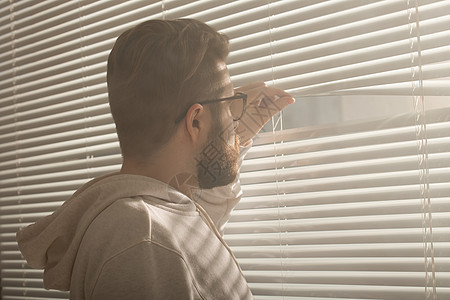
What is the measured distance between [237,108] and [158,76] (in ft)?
0.57

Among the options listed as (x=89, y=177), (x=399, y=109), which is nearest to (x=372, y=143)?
(x=399, y=109)

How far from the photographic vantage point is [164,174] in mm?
991

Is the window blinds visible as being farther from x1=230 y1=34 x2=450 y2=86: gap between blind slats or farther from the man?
the man

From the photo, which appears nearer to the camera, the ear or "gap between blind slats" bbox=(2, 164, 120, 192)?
the ear

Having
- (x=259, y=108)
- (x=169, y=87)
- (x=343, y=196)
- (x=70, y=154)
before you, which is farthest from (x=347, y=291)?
(x=70, y=154)

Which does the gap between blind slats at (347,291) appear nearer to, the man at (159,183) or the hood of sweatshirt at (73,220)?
the man at (159,183)

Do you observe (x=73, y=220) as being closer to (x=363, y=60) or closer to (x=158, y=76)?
(x=158, y=76)

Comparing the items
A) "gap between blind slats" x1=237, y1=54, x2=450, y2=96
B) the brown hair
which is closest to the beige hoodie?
the brown hair

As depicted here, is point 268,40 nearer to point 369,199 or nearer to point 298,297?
point 369,199

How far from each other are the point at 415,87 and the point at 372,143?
0.14 metres

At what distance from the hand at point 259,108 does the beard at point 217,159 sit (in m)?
0.06

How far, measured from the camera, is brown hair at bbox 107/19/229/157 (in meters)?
0.92

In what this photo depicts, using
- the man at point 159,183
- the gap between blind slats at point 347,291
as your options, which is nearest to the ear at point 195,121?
the man at point 159,183

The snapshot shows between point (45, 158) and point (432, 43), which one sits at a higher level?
point (432, 43)
